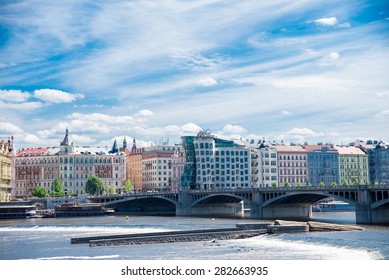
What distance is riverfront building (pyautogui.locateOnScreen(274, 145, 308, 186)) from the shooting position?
280 ft

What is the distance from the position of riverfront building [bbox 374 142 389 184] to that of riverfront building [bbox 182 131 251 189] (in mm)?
15408

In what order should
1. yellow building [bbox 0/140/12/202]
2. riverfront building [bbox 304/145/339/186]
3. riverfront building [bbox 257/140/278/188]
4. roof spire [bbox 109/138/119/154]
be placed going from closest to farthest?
yellow building [bbox 0/140/12/202]
riverfront building [bbox 257/140/278/188]
riverfront building [bbox 304/145/339/186]
roof spire [bbox 109/138/119/154]

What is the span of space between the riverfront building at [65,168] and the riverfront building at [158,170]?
12.5ft

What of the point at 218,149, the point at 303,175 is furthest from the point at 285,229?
the point at 303,175

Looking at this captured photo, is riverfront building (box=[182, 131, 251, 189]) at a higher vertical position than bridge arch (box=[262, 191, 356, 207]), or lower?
higher

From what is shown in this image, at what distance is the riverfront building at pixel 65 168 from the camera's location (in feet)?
285

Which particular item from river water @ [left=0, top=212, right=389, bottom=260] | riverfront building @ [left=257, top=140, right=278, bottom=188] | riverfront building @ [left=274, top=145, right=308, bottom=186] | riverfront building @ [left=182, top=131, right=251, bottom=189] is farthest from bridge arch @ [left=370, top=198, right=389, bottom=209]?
riverfront building @ [left=274, top=145, right=308, bottom=186]

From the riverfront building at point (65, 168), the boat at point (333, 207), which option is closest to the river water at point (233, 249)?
the boat at point (333, 207)

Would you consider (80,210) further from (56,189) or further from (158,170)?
(158,170)

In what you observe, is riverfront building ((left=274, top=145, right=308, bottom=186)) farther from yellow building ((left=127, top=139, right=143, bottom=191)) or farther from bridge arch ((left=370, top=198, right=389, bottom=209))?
bridge arch ((left=370, top=198, right=389, bottom=209))

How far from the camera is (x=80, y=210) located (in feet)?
203

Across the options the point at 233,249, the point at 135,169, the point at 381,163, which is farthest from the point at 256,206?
the point at 135,169

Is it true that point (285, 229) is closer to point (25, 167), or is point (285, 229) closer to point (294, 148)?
point (294, 148)

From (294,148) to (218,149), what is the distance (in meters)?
13.8
